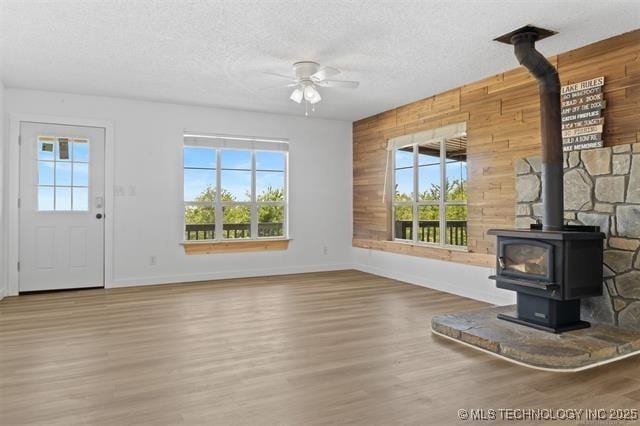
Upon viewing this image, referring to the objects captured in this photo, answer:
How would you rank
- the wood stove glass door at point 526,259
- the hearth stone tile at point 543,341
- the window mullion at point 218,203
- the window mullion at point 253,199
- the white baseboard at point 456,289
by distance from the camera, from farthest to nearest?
the window mullion at point 253,199 → the window mullion at point 218,203 → the white baseboard at point 456,289 → the wood stove glass door at point 526,259 → the hearth stone tile at point 543,341

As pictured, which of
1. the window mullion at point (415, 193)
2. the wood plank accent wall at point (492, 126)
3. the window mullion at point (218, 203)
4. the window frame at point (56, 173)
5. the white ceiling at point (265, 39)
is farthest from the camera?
the window mullion at point (218, 203)

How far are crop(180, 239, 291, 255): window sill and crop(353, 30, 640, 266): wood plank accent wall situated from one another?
1.42 metres

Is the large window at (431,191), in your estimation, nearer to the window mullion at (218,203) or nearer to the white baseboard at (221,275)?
the white baseboard at (221,275)

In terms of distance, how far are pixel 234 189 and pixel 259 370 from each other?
428 cm

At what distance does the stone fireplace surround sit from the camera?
11.5 ft

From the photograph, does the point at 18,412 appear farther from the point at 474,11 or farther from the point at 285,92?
the point at 285,92

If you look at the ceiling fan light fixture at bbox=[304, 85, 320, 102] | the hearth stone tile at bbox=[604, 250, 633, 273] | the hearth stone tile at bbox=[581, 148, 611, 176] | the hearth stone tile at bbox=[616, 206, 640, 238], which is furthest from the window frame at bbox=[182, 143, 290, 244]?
the hearth stone tile at bbox=[616, 206, 640, 238]

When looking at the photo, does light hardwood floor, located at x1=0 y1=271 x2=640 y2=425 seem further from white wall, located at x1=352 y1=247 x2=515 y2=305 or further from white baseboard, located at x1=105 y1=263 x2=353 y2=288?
white baseboard, located at x1=105 y1=263 x2=353 y2=288

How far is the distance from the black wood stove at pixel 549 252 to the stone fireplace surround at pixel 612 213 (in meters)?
0.18

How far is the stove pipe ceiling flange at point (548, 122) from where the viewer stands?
3594mm

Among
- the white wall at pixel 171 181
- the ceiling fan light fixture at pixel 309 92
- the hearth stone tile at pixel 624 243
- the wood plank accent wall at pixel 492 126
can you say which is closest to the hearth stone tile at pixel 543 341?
the hearth stone tile at pixel 624 243

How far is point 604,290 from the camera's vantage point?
3676mm

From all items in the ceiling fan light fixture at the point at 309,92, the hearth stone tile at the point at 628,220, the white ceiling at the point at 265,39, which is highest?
the white ceiling at the point at 265,39

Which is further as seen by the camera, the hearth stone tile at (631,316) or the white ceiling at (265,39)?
the hearth stone tile at (631,316)
